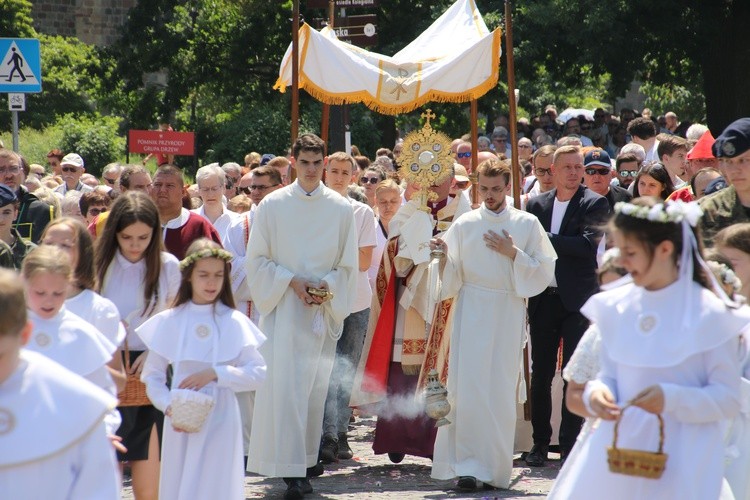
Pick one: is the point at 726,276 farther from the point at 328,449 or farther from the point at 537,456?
the point at 328,449

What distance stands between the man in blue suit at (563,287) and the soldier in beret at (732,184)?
210cm

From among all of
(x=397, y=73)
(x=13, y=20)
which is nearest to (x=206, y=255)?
(x=397, y=73)

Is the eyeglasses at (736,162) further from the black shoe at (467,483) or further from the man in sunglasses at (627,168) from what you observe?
the man in sunglasses at (627,168)

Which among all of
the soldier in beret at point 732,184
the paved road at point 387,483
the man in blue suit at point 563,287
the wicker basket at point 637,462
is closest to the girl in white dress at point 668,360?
the wicker basket at point 637,462

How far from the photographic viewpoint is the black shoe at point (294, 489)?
26.2 ft

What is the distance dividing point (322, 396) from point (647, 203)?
4.33 m

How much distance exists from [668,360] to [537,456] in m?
4.97

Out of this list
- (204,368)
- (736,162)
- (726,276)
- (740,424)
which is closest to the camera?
(726,276)

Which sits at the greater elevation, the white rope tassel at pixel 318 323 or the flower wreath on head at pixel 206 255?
the flower wreath on head at pixel 206 255

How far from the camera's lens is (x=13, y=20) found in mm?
37656

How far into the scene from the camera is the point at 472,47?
1082 cm

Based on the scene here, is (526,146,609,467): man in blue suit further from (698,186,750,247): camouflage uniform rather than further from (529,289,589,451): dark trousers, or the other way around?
(698,186,750,247): camouflage uniform

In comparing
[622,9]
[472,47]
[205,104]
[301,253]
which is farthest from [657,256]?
[205,104]

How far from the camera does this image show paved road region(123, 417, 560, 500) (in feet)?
26.6
